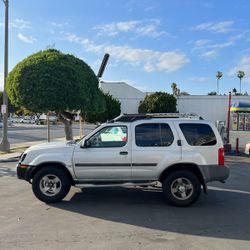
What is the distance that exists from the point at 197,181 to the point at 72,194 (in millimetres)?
3052

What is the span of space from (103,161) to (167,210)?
1692 mm

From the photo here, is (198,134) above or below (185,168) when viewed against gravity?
above

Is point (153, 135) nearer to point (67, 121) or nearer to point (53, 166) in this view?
point (53, 166)

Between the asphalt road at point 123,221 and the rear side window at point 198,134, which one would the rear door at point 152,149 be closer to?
the rear side window at point 198,134

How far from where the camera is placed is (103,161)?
6809mm

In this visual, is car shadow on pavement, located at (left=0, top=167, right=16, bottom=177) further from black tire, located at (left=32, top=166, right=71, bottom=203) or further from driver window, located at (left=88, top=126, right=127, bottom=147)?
driver window, located at (left=88, top=126, right=127, bottom=147)

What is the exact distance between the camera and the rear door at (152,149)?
679cm

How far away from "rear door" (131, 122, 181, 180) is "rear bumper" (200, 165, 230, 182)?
648 mm

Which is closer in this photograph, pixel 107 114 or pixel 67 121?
pixel 67 121

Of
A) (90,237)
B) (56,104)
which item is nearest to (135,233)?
(90,237)

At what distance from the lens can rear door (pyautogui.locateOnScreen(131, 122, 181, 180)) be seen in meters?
6.79

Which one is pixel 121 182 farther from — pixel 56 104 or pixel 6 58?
pixel 6 58

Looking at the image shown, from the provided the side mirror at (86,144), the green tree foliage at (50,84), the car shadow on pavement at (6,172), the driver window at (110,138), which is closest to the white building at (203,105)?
the green tree foliage at (50,84)

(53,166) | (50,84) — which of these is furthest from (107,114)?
(53,166)
